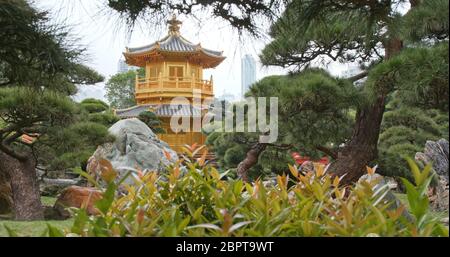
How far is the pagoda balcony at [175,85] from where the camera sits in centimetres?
121

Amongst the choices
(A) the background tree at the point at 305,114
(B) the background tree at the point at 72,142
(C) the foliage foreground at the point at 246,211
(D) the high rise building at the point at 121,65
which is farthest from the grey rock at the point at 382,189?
(B) the background tree at the point at 72,142

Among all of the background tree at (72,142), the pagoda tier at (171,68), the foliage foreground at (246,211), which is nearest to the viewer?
the foliage foreground at (246,211)

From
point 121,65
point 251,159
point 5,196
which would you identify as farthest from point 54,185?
point 121,65

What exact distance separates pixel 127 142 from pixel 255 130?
148 cm

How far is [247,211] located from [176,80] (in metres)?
0.74

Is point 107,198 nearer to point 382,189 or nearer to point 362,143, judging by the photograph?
point 382,189

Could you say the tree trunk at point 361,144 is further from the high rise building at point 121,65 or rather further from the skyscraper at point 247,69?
the high rise building at point 121,65

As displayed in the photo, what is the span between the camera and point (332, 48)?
2.09 m

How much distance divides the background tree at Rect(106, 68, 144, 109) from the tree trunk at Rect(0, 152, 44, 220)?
0.92 meters

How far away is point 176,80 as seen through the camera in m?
1.30

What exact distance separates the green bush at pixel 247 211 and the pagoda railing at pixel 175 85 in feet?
1.40

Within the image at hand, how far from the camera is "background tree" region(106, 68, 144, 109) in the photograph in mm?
1716
